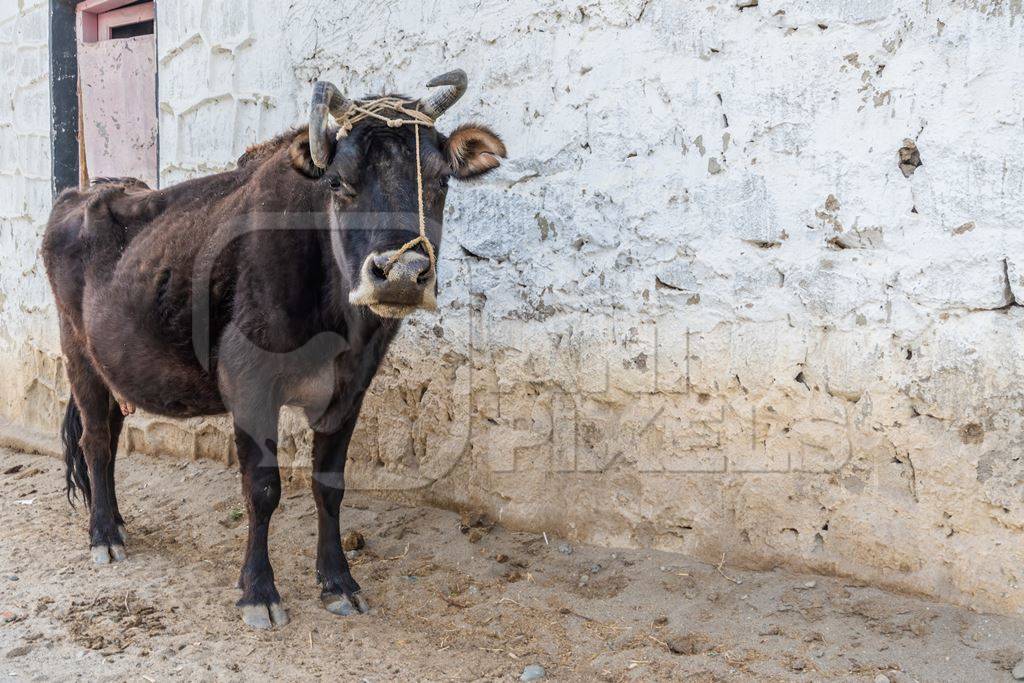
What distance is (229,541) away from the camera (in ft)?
15.4

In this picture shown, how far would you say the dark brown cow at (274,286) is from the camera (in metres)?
3.58

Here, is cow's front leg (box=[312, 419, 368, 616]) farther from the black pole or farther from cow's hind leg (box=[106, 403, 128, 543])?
the black pole

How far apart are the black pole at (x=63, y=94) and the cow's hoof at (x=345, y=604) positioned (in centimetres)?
426

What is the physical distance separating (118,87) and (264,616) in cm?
434

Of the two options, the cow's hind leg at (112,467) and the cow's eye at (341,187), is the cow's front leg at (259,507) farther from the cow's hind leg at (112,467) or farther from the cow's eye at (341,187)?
the cow's hind leg at (112,467)

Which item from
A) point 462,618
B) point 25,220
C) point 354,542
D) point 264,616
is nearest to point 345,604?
point 264,616

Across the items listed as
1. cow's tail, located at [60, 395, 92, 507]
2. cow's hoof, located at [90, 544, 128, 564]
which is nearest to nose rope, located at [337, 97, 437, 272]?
cow's hoof, located at [90, 544, 128, 564]

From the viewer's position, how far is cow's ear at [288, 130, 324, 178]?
12.1 feet

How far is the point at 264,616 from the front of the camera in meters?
3.77

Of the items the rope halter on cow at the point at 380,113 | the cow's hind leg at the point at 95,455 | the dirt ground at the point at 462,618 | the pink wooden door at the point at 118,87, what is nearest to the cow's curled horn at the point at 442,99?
the rope halter on cow at the point at 380,113

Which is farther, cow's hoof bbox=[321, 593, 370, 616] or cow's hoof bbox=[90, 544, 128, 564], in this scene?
cow's hoof bbox=[90, 544, 128, 564]

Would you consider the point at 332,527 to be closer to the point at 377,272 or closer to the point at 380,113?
the point at 377,272

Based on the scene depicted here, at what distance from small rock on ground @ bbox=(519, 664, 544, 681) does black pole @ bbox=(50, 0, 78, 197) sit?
516 centimetres

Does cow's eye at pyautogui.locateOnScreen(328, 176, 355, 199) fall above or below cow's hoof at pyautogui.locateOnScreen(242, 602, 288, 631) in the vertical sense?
above
